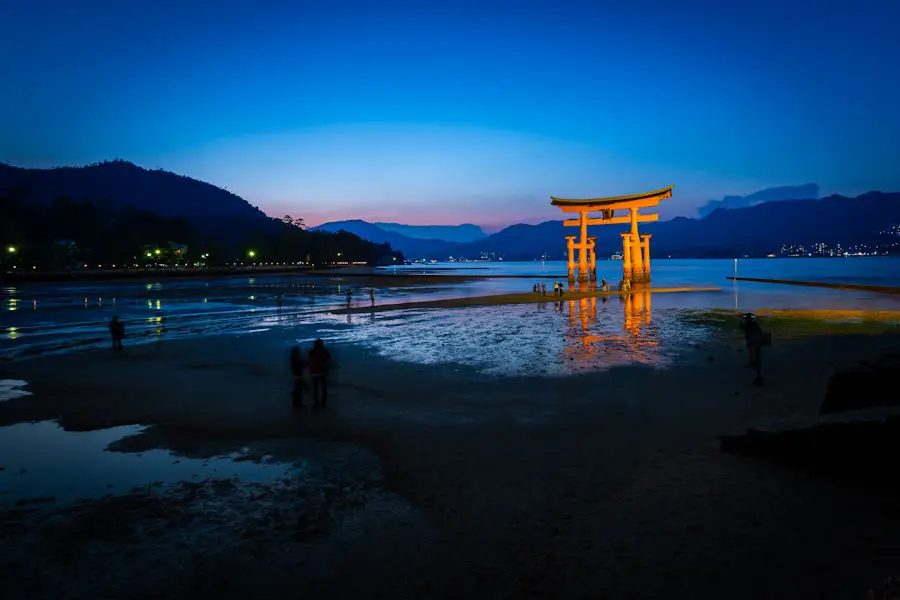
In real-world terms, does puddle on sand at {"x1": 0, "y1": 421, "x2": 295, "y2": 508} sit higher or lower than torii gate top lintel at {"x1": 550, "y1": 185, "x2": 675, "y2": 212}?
lower

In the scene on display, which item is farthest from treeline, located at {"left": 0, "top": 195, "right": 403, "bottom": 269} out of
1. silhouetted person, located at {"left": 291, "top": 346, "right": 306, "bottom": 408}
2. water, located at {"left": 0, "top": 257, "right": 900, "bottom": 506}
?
silhouetted person, located at {"left": 291, "top": 346, "right": 306, "bottom": 408}

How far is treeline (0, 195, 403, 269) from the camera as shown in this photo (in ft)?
289

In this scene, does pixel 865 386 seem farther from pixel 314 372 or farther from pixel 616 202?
pixel 616 202

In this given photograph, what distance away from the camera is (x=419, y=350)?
17031mm

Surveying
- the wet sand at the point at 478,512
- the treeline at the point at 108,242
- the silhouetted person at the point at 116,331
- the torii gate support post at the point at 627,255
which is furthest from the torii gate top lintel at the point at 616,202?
the treeline at the point at 108,242

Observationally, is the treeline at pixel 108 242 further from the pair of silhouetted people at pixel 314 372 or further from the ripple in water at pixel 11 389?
the pair of silhouetted people at pixel 314 372

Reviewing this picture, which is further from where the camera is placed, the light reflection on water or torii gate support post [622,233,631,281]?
torii gate support post [622,233,631,281]

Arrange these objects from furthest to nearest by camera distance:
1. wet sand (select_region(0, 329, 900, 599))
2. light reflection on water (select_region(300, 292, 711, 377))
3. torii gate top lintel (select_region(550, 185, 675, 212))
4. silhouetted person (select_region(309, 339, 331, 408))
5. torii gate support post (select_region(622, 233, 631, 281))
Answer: torii gate support post (select_region(622, 233, 631, 281)), torii gate top lintel (select_region(550, 185, 675, 212)), light reflection on water (select_region(300, 292, 711, 377)), silhouetted person (select_region(309, 339, 331, 408)), wet sand (select_region(0, 329, 900, 599))

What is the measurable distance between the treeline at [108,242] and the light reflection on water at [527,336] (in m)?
84.7

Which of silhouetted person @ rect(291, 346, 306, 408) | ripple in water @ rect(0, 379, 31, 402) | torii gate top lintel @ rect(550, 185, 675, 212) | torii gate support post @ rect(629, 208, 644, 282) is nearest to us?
silhouetted person @ rect(291, 346, 306, 408)

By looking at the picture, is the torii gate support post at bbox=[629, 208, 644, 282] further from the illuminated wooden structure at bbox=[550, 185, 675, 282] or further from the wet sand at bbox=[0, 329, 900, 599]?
the wet sand at bbox=[0, 329, 900, 599]

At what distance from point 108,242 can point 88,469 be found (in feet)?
385

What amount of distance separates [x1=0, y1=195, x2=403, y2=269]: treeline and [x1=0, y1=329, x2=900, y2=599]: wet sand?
95.8 meters

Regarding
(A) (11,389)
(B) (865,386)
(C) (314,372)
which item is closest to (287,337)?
(A) (11,389)
